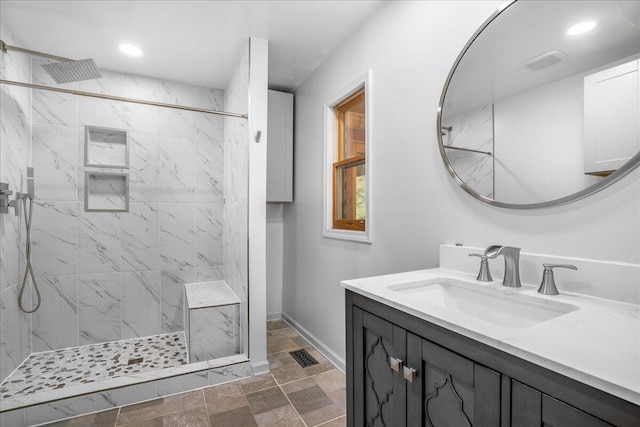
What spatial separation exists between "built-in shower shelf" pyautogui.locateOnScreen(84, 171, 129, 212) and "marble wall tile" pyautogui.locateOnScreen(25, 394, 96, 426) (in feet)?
5.27

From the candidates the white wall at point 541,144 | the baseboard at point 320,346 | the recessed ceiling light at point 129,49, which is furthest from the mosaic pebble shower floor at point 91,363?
the white wall at point 541,144

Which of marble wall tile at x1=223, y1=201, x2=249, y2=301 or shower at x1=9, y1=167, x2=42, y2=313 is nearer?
shower at x1=9, y1=167, x2=42, y2=313

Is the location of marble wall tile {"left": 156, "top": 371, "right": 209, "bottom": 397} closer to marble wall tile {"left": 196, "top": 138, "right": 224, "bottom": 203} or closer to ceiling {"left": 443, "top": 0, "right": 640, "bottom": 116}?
marble wall tile {"left": 196, "top": 138, "right": 224, "bottom": 203}

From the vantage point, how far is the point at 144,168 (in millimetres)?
3021

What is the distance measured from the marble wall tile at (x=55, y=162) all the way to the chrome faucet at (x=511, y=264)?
3.28 metres

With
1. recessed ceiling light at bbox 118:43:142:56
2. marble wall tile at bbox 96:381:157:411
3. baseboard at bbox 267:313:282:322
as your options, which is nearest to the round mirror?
marble wall tile at bbox 96:381:157:411

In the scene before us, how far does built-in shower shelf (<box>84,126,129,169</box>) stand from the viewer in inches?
110

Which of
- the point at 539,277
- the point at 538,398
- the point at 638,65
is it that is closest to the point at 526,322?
the point at 539,277

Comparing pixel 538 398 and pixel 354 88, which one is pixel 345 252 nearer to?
pixel 354 88

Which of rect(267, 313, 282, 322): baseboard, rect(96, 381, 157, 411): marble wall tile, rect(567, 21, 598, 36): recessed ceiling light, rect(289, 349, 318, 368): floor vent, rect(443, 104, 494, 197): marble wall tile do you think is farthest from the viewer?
rect(267, 313, 282, 322): baseboard

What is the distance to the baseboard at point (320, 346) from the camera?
2.36 metres

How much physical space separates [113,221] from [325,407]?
8.08ft

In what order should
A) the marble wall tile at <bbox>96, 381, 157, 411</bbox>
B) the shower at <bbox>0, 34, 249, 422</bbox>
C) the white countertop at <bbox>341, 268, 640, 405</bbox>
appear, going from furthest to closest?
the shower at <bbox>0, 34, 249, 422</bbox> → the marble wall tile at <bbox>96, 381, 157, 411</bbox> → the white countertop at <bbox>341, 268, 640, 405</bbox>

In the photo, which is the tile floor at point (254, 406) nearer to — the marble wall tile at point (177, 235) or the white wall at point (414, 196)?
the white wall at point (414, 196)
